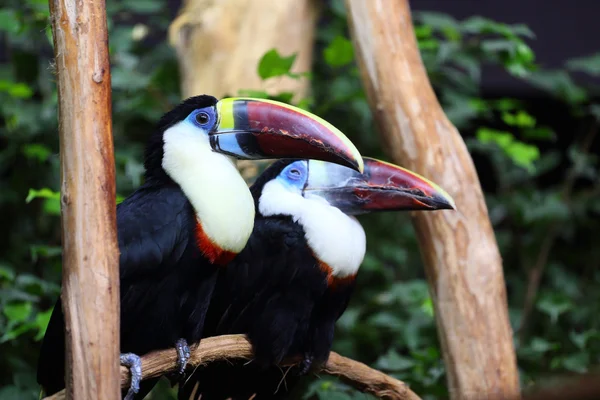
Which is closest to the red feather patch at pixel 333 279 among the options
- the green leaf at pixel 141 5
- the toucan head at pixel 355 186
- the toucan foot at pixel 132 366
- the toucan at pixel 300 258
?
the toucan at pixel 300 258

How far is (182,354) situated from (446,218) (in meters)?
0.88

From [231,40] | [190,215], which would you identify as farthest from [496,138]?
[190,215]

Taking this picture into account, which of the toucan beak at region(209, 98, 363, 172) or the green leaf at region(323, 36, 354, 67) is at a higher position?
the green leaf at region(323, 36, 354, 67)

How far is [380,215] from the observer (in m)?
3.61

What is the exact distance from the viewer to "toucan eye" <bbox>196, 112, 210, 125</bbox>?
71.2 inches

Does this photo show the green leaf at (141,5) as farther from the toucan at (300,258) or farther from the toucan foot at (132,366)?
the toucan foot at (132,366)

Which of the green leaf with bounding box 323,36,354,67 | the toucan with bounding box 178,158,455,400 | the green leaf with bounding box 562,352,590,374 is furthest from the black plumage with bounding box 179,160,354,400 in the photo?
the green leaf with bounding box 562,352,590,374

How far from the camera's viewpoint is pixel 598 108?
3.35 m

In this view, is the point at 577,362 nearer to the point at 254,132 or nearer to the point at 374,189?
the point at 374,189

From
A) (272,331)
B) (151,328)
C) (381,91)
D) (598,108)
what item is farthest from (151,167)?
(598,108)

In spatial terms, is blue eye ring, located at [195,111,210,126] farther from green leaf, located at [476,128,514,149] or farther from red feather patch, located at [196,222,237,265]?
green leaf, located at [476,128,514,149]

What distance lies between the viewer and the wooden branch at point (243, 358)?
1.71 meters

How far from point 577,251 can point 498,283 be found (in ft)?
6.63

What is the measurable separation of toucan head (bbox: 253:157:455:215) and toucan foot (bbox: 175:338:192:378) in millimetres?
437
